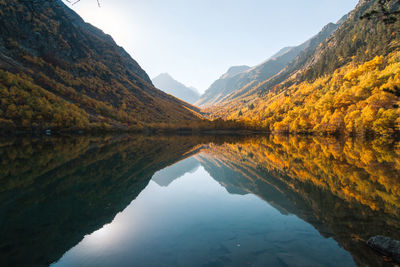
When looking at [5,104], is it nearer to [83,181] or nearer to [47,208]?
[83,181]

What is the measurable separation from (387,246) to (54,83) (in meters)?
146

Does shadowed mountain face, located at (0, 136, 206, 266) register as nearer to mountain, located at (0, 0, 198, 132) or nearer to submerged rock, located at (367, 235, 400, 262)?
submerged rock, located at (367, 235, 400, 262)

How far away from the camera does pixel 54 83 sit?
370 feet

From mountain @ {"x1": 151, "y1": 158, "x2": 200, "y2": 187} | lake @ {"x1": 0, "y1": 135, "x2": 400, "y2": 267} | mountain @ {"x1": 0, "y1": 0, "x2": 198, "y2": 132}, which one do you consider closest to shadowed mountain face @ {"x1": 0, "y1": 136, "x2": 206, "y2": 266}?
lake @ {"x1": 0, "y1": 135, "x2": 400, "y2": 267}

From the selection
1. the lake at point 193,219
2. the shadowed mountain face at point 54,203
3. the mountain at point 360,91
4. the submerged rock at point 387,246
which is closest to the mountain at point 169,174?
the lake at point 193,219

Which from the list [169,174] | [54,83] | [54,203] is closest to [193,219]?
[54,203]

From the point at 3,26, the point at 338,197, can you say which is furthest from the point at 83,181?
the point at 3,26

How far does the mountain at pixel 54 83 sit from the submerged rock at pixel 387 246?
81.3m

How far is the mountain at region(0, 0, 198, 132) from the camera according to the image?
77.0 metres

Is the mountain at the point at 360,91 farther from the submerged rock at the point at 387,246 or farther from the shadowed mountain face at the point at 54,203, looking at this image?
the shadowed mountain face at the point at 54,203

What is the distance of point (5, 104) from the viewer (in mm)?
69812

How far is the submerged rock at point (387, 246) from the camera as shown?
644 centimetres

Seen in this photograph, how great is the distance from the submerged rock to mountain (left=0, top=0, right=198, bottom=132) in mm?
81254

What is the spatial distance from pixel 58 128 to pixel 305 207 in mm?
99153
